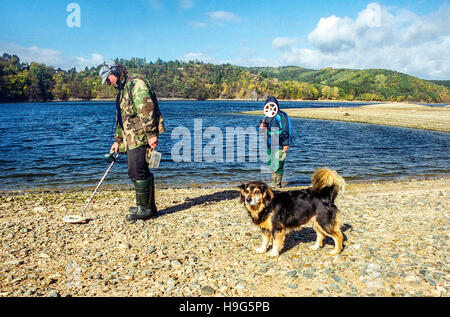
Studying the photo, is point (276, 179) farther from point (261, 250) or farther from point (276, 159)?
point (261, 250)

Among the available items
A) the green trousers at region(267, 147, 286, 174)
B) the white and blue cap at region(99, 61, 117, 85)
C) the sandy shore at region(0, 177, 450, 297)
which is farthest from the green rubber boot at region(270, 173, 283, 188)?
the white and blue cap at region(99, 61, 117, 85)

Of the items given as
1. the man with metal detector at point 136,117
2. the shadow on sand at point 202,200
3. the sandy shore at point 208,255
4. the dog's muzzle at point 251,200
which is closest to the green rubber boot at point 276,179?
the shadow on sand at point 202,200

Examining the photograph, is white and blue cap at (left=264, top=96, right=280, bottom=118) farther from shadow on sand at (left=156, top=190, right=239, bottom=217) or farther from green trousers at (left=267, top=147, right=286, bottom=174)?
shadow on sand at (left=156, top=190, right=239, bottom=217)

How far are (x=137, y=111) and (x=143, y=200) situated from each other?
7.53 feet

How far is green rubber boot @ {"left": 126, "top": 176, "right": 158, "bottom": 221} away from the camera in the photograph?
25.0 ft

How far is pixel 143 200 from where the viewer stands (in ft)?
25.4

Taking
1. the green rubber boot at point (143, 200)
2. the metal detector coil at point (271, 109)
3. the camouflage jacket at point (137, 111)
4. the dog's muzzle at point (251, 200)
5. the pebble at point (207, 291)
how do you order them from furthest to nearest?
the metal detector coil at point (271, 109)
the green rubber boot at point (143, 200)
the camouflage jacket at point (137, 111)
the dog's muzzle at point (251, 200)
the pebble at point (207, 291)

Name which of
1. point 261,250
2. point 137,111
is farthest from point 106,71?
point 261,250

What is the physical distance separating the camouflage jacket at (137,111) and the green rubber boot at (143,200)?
3.23 feet

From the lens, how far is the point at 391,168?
56.1ft

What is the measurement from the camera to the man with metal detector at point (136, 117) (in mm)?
7078

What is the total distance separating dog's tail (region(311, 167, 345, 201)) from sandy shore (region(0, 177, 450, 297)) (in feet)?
4.19

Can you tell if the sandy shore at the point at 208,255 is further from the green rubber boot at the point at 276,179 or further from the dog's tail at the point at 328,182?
the green rubber boot at the point at 276,179
